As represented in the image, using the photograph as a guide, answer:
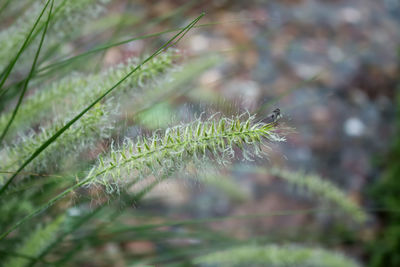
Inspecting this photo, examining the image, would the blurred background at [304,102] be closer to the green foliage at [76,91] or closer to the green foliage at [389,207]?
the green foliage at [389,207]

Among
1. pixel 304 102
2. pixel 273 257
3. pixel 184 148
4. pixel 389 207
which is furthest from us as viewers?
pixel 389 207

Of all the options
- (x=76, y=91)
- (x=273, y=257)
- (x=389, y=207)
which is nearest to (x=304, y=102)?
(x=389, y=207)

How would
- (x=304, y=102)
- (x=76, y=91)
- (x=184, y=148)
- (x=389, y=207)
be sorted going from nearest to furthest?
(x=184, y=148) < (x=76, y=91) < (x=304, y=102) < (x=389, y=207)

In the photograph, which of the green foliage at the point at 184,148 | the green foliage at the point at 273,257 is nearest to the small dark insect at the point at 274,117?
the green foliage at the point at 184,148

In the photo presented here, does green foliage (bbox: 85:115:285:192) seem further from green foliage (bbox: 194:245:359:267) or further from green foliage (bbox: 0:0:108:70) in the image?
green foliage (bbox: 194:245:359:267)

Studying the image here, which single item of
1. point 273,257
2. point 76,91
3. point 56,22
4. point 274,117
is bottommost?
point 273,257

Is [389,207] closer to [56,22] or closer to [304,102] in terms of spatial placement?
[304,102]

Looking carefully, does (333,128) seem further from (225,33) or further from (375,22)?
(375,22)

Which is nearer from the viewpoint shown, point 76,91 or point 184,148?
point 184,148
